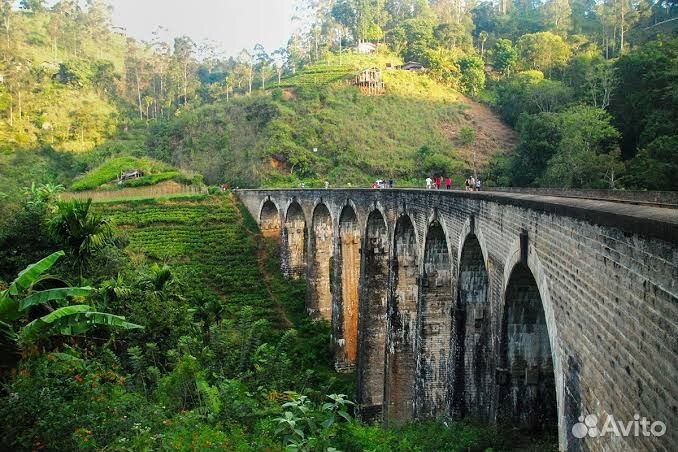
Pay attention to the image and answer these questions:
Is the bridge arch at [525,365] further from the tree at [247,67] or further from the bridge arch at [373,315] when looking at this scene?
the tree at [247,67]

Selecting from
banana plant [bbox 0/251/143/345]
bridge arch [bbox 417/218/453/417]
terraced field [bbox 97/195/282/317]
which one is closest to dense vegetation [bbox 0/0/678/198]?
terraced field [bbox 97/195/282/317]

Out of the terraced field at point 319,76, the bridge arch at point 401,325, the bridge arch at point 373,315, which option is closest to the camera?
the bridge arch at point 401,325

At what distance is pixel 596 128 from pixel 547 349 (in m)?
20.3

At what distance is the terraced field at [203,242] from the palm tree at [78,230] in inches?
287

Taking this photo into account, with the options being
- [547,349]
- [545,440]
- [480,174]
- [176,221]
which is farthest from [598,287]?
[480,174]

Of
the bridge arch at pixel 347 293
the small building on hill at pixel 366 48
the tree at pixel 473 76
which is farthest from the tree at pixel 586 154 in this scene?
the small building on hill at pixel 366 48

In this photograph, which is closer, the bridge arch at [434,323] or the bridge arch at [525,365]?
the bridge arch at [525,365]

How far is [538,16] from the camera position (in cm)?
7656

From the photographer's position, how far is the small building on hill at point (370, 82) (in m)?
59.6

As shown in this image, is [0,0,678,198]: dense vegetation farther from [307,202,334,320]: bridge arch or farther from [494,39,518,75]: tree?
[307,202,334,320]: bridge arch

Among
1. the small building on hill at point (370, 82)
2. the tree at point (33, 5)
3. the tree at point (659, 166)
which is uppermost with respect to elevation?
the tree at point (33, 5)

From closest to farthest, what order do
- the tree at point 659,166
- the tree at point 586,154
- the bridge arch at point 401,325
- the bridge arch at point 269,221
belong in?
the bridge arch at point 401,325 → the tree at point 659,166 → the tree at point 586,154 → the bridge arch at point 269,221

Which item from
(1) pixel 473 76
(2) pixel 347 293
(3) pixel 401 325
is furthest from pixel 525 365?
(1) pixel 473 76

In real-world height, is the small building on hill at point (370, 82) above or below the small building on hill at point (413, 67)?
below
